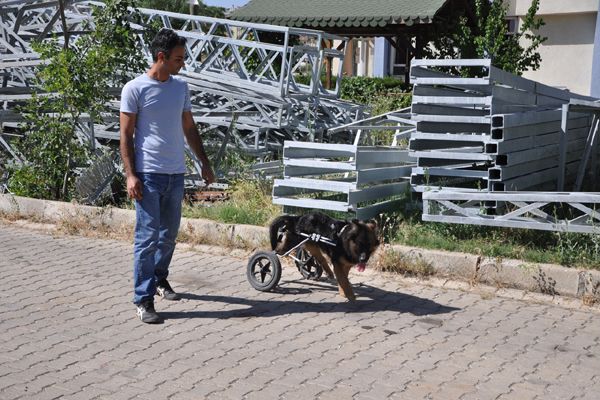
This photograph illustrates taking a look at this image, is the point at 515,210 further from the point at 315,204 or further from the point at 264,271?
the point at 264,271

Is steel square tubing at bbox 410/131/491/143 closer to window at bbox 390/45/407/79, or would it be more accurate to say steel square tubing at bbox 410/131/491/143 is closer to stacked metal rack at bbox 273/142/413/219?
stacked metal rack at bbox 273/142/413/219

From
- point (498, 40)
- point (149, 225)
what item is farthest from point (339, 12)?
point (149, 225)

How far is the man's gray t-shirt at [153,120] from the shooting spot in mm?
5566

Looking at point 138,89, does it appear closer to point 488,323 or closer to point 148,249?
point 148,249

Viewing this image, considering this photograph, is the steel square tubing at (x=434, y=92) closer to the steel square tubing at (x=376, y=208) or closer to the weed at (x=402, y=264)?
the steel square tubing at (x=376, y=208)

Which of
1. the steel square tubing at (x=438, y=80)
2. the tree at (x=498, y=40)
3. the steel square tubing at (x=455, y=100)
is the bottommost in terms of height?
the steel square tubing at (x=455, y=100)

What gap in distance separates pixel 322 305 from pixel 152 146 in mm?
1763

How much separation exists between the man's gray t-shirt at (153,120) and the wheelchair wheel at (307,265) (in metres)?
1.53

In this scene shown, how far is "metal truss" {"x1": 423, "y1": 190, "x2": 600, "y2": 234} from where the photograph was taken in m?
6.35

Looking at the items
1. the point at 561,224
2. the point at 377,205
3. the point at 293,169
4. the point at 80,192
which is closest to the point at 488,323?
the point at 561,224

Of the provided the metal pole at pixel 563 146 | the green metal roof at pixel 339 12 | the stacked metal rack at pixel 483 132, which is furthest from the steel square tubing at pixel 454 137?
the green metal roof at pixel 339 12

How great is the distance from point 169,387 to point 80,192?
5.04 metres

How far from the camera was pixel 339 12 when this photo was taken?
1816cm

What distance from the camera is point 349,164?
23.9 feet
